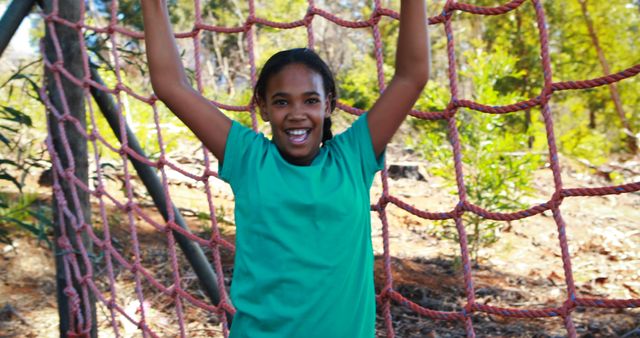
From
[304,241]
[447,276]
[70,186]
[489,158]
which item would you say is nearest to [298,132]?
[304,241]

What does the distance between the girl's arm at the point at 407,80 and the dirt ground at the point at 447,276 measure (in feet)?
4.26

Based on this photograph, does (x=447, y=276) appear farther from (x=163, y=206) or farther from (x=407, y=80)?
(x=407, y=80)

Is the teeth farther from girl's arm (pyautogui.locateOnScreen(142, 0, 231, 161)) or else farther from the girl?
girl's arm (pyautogui.locateOnScreen(142, 0, 231, 161))

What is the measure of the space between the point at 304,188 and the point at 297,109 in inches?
5.1

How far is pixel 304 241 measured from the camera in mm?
982

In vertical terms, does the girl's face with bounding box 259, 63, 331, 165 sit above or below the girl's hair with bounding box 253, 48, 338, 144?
below

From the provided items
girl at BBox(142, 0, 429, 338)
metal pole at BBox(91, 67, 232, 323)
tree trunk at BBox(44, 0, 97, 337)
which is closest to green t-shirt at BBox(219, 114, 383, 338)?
girl at BBox(142, 0, 429, 338)

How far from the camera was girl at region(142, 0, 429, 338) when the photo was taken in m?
0.98

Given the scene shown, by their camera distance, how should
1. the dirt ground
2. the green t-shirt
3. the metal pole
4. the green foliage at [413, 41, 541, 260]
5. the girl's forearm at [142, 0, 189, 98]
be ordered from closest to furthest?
1. the green t-shirt
2. the girl's forearm at [142, 0, 189, 98]
3. the metal pole
4. the dirt ground
5. the green foliage at [413, 41, 541, 260]

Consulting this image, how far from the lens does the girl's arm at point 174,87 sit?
1.06 metres

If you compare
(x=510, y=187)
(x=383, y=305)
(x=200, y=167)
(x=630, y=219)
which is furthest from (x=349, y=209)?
(x=200, y=167)

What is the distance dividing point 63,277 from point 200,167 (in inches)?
114

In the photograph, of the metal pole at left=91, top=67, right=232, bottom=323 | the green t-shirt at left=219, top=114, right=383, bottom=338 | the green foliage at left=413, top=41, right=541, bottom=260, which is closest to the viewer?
the green t-shirt at left=219, top=114, right=383, bottom=338

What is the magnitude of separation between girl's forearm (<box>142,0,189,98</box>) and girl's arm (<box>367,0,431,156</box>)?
35cm
